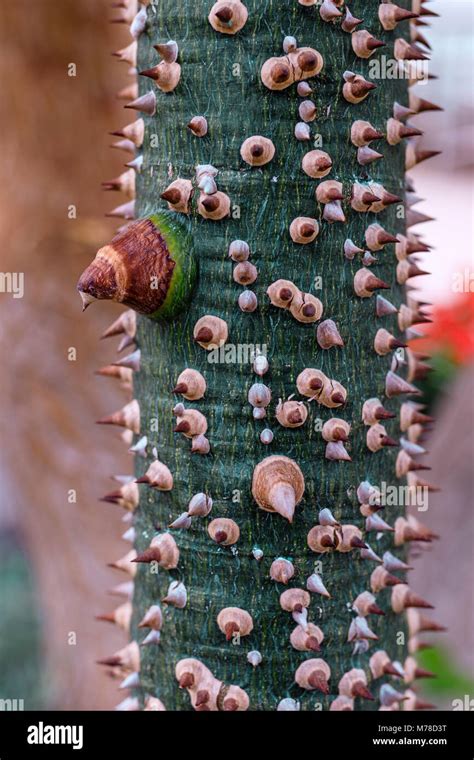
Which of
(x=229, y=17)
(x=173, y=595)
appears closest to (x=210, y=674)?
(x=173, y=595)

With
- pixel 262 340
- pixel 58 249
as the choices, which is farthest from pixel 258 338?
pixel 58 249

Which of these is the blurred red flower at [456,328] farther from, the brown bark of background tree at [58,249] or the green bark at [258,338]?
the green bark at [258,338]

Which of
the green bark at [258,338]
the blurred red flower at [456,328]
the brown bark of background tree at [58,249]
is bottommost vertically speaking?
the green bark at [258,338]

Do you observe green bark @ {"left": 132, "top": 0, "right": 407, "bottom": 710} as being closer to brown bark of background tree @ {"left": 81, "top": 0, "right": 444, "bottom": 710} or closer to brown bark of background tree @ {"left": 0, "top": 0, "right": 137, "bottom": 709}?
brown bark of background tree @ {"left": 81, "top": 0, "right": 444, "bottom": 710}

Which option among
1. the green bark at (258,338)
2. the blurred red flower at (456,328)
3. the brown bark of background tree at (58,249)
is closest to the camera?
the green bark at (258,338)

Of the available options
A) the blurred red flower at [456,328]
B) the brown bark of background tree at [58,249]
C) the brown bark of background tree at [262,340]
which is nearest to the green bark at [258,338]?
the brown bark of background tree at [262,340]

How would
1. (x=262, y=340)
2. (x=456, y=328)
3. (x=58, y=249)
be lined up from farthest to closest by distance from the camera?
(x=456, y=328), (x=58, y=249), (x=262, y=340)

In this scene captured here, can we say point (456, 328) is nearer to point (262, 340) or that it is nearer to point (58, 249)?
point (58, 249)

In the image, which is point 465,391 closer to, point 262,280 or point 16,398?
point 16,398
